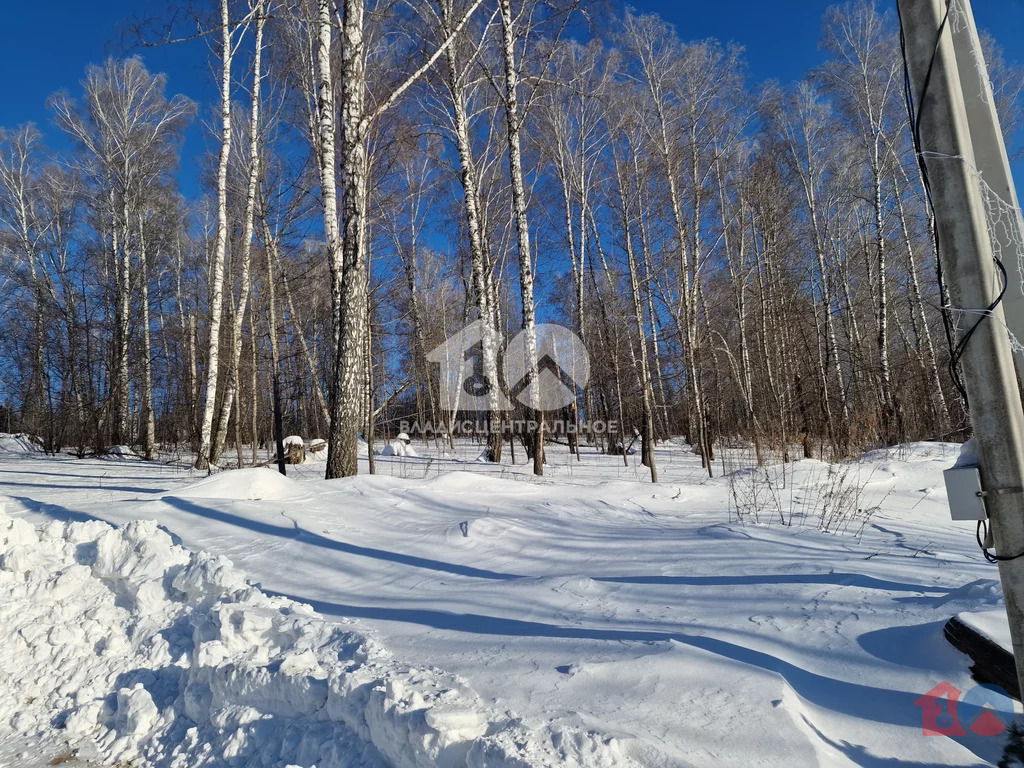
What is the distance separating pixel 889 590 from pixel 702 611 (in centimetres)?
96

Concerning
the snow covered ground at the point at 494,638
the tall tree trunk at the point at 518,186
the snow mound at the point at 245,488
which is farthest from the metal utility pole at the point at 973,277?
the tall tree trunk at the point at 518,186

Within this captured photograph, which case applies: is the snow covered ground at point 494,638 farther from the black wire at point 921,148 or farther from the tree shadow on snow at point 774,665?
the black wire at point 921,148

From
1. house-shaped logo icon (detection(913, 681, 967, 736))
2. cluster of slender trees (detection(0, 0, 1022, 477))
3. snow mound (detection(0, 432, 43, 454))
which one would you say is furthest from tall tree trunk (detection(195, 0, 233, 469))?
house-shaped logo icon (detection(913, 681, 967, 736))

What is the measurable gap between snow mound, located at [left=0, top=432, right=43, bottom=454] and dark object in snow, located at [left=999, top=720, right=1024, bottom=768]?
19.7 metres

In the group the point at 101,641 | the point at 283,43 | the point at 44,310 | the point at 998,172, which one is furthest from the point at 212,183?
the point at 998,172

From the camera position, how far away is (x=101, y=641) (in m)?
3.10

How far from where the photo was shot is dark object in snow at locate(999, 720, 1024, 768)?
64.0 inches

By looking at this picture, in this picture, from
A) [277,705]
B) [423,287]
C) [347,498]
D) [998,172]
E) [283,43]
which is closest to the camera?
[998,172]

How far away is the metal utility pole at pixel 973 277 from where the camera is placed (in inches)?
66.0

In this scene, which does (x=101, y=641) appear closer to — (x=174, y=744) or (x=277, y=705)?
(x=174, y=744)

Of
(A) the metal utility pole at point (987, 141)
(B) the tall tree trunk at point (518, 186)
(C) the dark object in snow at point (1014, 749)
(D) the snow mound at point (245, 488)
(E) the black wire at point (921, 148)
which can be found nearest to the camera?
(C) the dark object in snow at point (1014, 749)

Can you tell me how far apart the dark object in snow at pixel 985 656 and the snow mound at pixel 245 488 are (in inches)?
204

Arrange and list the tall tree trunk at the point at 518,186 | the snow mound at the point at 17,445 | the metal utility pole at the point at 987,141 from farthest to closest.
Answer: the snow mound at the point at 17,445
the tall tree trunk at the point at 518,186
the metal utility pole at the point at 987,141

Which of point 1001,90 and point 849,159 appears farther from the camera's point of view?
point 849,159
